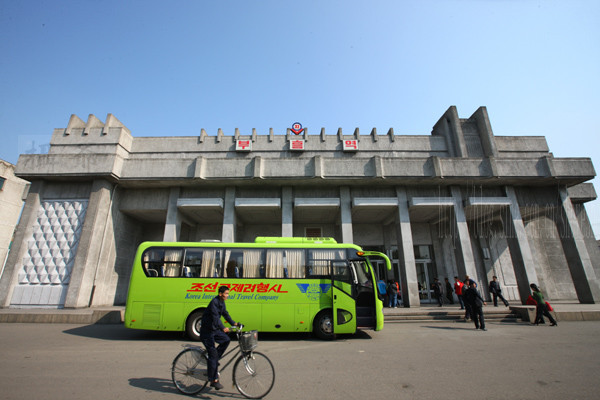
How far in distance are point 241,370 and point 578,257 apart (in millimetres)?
20768

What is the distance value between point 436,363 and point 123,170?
18.3 meters

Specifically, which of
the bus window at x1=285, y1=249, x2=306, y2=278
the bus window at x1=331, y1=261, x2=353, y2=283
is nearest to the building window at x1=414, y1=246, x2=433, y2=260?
the bus window at x1=331, y1=261, x2=353, y2=283

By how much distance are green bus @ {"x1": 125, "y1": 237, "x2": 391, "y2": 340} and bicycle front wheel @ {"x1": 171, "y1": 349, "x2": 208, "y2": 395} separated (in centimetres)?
393

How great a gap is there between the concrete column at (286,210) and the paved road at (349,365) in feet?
25.0

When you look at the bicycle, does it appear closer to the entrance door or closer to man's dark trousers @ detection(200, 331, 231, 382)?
man's dark trousers @ detection(200, 331, 231, 382)

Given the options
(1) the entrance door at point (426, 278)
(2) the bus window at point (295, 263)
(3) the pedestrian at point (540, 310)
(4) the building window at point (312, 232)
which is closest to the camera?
(2) the bus window at point (295, 263)

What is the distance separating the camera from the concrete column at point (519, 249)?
50.3 feet

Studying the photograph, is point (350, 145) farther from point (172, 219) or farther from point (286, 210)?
point (172, 219)

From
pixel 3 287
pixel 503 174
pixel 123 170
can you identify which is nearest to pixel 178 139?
pixel 123 170

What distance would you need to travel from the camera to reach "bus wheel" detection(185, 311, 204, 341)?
812cm

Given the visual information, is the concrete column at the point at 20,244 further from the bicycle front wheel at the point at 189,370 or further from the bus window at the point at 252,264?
the bicycle front wheel at the point at 189,370

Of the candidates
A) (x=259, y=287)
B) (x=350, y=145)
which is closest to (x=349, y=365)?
(x=259, y=287)

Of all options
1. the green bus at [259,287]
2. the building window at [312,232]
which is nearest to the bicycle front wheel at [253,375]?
the green bus at [259,287]

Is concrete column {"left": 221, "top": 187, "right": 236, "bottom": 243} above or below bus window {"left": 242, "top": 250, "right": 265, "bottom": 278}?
above
